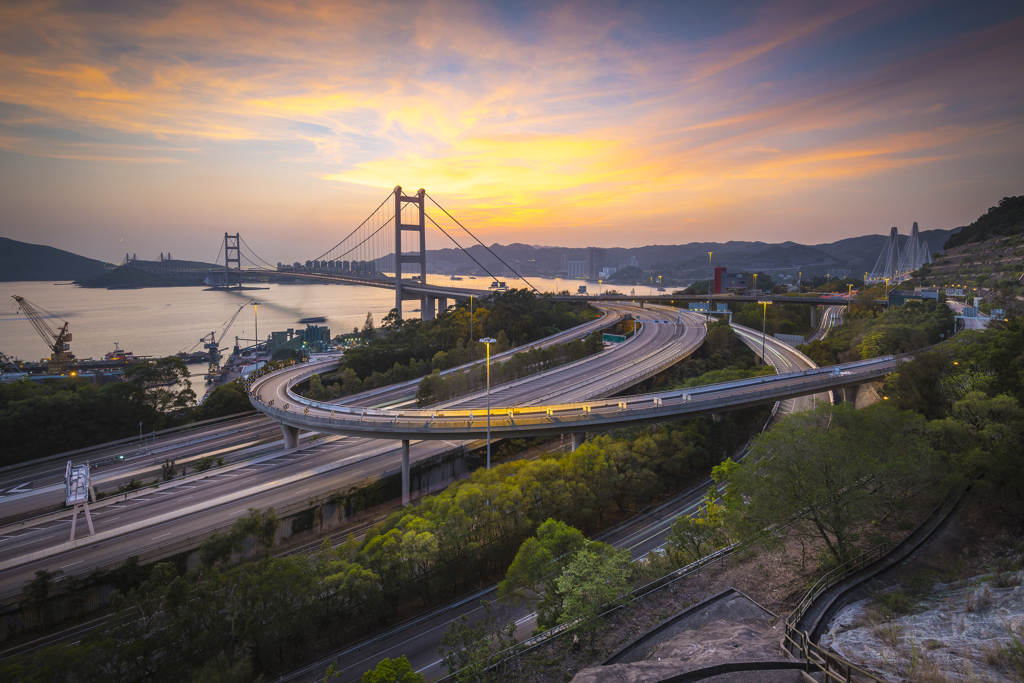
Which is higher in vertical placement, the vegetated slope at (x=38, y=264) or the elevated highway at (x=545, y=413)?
the vegetated slope at (x=38, y=264)

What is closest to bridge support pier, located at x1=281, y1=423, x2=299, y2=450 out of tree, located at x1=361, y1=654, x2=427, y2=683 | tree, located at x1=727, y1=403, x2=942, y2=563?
tree, located at x1=361, y1=654, x2=427, y2=683

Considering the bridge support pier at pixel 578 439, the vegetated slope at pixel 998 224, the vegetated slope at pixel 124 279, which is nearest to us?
the bridge support pier at pixel 578 439

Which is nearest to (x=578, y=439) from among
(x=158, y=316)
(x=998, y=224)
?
(x=998, y=224)

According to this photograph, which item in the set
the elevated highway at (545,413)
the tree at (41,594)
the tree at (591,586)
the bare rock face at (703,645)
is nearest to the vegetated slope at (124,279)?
the elevated highway at (545,413)

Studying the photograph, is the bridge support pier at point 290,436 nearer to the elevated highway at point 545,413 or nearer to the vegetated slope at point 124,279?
the elevated highway at point 545,413

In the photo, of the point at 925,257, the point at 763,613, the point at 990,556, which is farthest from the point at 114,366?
the point at 925,257

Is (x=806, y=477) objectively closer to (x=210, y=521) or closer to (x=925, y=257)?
(x=210, y=521)

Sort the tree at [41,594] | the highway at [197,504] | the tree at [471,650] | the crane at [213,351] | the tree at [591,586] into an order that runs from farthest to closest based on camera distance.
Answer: the crane at [213,351], the highway at [197,504], the tree at [41,594], the tree at [591,586], the tree at [471,650]

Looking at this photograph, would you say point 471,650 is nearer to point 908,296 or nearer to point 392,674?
point 392,674
